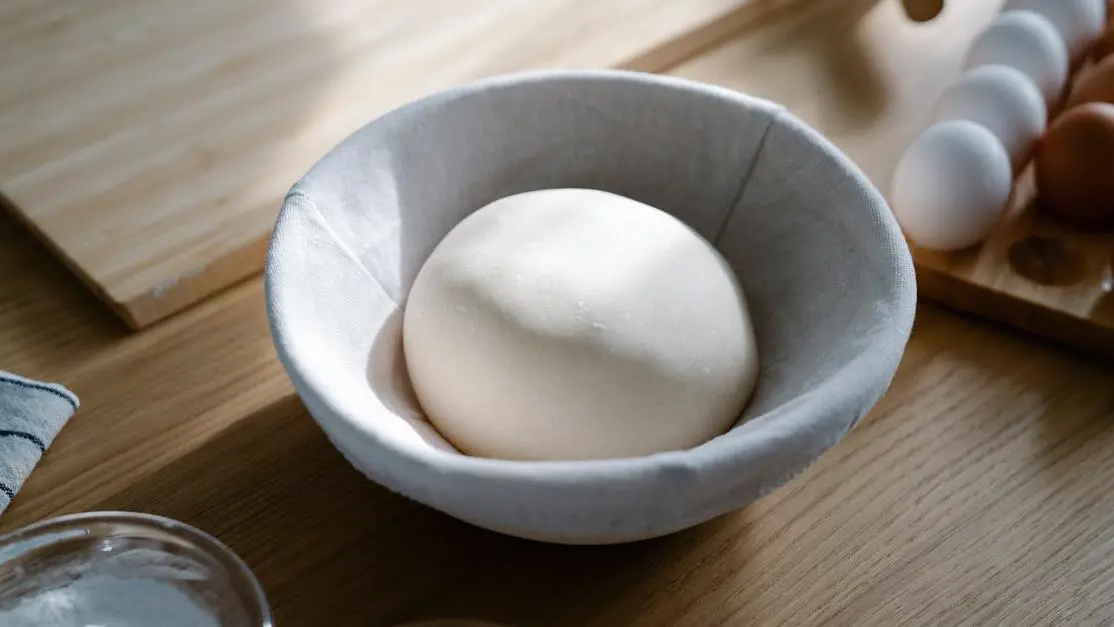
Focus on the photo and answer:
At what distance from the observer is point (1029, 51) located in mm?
676

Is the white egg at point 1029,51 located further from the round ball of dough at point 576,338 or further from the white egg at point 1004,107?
the round ball of dough at point 576,338

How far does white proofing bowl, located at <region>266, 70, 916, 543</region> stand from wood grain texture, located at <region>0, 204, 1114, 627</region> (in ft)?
0.21

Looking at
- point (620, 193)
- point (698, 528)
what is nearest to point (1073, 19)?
point (620, 193)

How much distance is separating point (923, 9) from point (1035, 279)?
0.92ft

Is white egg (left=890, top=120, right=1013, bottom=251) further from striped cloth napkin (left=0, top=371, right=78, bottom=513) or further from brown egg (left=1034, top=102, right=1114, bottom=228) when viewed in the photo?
striped cloth napkin (left=0, top=371, right=78, bottom=513)

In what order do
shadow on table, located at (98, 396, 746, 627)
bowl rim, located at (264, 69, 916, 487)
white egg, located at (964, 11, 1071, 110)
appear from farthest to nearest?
1. white egg, located at (964, 11, 1071, 110)
2. shadow on table, located at (98, 396, 746, 627)
3. bowl rim, located at (264, 69, 916, 487)

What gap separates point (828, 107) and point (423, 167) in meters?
0.37

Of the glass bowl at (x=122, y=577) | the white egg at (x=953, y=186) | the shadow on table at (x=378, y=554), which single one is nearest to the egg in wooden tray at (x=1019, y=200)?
the white egg at (x=953, y=186)

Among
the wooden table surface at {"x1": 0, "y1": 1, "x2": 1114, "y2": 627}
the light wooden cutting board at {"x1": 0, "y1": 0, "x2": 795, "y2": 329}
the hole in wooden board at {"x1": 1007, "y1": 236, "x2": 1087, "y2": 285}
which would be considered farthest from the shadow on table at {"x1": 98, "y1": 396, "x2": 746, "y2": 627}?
the hole in wooden board at {"x1": 1007, "y1": 236, "x2": 1087, "y2": 285}

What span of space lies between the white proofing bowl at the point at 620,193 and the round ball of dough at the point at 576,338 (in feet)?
0.08

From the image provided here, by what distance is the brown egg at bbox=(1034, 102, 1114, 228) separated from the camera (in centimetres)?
60

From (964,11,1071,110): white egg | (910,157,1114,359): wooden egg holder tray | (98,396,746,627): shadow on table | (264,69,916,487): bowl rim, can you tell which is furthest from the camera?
(964,11,1071,110): white egg

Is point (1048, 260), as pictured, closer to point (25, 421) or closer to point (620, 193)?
point (620, 193)

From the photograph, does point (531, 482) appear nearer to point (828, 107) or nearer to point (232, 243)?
point (232, 243)
